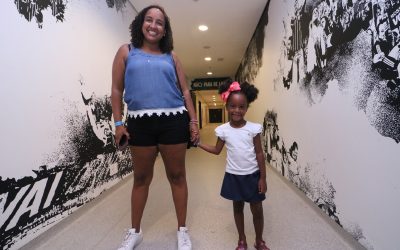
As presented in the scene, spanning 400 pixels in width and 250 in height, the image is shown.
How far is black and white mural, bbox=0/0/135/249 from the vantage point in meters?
1.52

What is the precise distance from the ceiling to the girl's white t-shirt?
2.95 m

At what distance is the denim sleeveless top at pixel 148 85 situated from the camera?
1.40 meters

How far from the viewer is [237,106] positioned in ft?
4.66

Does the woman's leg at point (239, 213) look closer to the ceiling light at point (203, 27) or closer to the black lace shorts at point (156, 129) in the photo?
the black lace shorts at point (156, 129)

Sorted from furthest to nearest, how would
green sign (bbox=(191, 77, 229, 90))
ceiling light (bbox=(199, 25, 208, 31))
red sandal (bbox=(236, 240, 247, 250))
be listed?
green sign (bbox=(191, 77, 229, 90))
ceiling light (bbox=(199, 25, 208, 31))
red sandal (bbox=(236, 240, 247, 250))

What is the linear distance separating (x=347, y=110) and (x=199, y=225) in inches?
47.6

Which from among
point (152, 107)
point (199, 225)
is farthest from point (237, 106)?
point (199, 225)

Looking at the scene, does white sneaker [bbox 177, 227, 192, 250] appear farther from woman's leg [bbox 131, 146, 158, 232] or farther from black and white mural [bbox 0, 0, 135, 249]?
black and white mural [bbox 0, 0, 135, 249]

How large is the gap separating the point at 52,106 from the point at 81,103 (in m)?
0.41

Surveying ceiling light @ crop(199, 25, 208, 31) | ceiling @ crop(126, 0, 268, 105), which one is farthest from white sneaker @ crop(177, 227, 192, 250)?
ceiling light @ crop(199, 25, 208, 31)

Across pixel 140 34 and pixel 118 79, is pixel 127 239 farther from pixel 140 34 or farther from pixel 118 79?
pixel 140 34

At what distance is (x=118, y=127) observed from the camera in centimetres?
144

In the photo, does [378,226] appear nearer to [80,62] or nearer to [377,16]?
[377,16]

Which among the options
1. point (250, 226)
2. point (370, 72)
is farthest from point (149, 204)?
point (370, 72)
